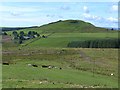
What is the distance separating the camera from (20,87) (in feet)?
91.5

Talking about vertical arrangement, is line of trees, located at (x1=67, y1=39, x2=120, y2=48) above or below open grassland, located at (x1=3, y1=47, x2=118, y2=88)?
below

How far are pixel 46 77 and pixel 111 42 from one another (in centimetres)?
14537

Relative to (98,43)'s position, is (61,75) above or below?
above

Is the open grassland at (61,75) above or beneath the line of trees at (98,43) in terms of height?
above

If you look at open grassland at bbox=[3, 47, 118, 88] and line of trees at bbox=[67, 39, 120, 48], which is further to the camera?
line of trees at bbox=[67, 39, 120, 48]

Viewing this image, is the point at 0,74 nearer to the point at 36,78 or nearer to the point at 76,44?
the point at 36,78

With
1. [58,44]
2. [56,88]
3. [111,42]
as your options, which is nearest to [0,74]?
[56,88]

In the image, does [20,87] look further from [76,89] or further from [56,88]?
[76,89]

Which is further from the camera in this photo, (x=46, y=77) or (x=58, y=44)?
(x=58, y=44)

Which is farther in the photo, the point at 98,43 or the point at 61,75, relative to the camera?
the point at 98,43

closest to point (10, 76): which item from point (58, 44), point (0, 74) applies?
point (0, 74)

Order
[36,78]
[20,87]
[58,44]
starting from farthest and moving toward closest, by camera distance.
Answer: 1. [58,44]
2. [36,78]
3. [20,87]

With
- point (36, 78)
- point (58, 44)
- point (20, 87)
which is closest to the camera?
point (20, 87)

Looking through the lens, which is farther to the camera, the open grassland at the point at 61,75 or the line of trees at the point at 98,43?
the line of trees at the point at 98,43
